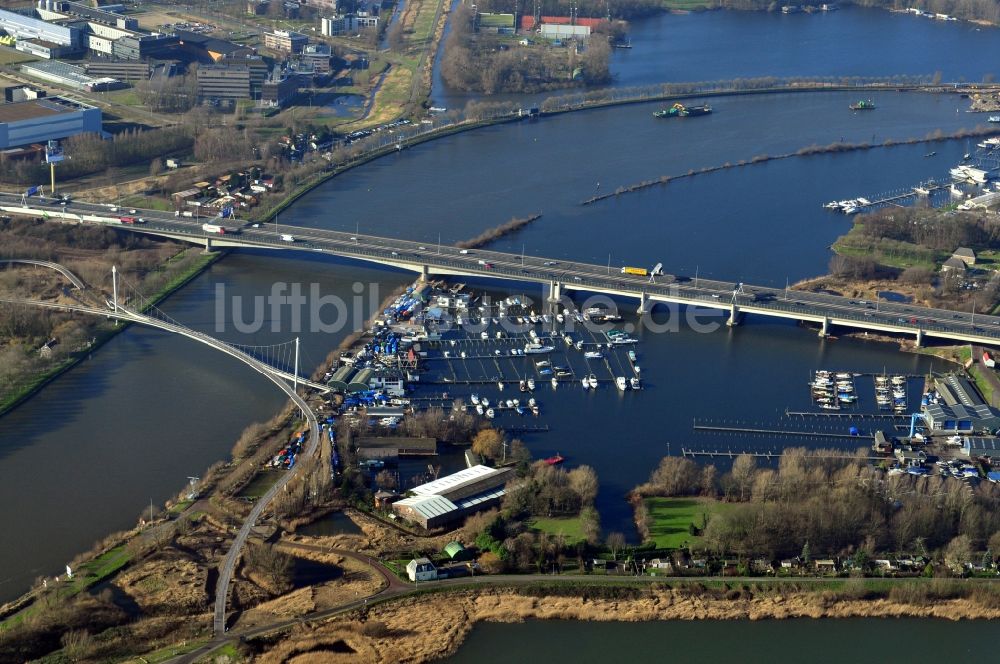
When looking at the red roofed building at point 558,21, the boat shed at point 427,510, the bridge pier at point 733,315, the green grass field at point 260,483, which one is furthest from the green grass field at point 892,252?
the red roofed building at point 558,21

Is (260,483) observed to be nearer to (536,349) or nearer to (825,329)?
(536,349)

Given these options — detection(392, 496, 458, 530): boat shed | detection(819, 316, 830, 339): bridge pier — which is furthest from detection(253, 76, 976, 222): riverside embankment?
detection(392, 496, 458, 530): boat shed

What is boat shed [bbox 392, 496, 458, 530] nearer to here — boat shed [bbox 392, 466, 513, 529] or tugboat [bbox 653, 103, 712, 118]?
boat shed [bbox 392, 466, 513, 529]

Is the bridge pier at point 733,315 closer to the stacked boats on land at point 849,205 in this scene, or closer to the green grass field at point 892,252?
the green grass field at point 892,252

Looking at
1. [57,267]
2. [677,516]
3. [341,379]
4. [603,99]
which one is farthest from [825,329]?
[603,99]

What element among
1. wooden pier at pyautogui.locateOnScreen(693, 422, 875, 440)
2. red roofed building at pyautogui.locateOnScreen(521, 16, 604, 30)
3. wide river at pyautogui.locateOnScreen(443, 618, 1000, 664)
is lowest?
wide river at pyautogui.locateOnScreen(443, 618, 1000, 664)

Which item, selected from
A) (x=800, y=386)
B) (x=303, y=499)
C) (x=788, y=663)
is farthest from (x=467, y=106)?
(x=788, y=663)

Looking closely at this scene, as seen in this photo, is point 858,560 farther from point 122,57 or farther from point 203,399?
point 122,57
